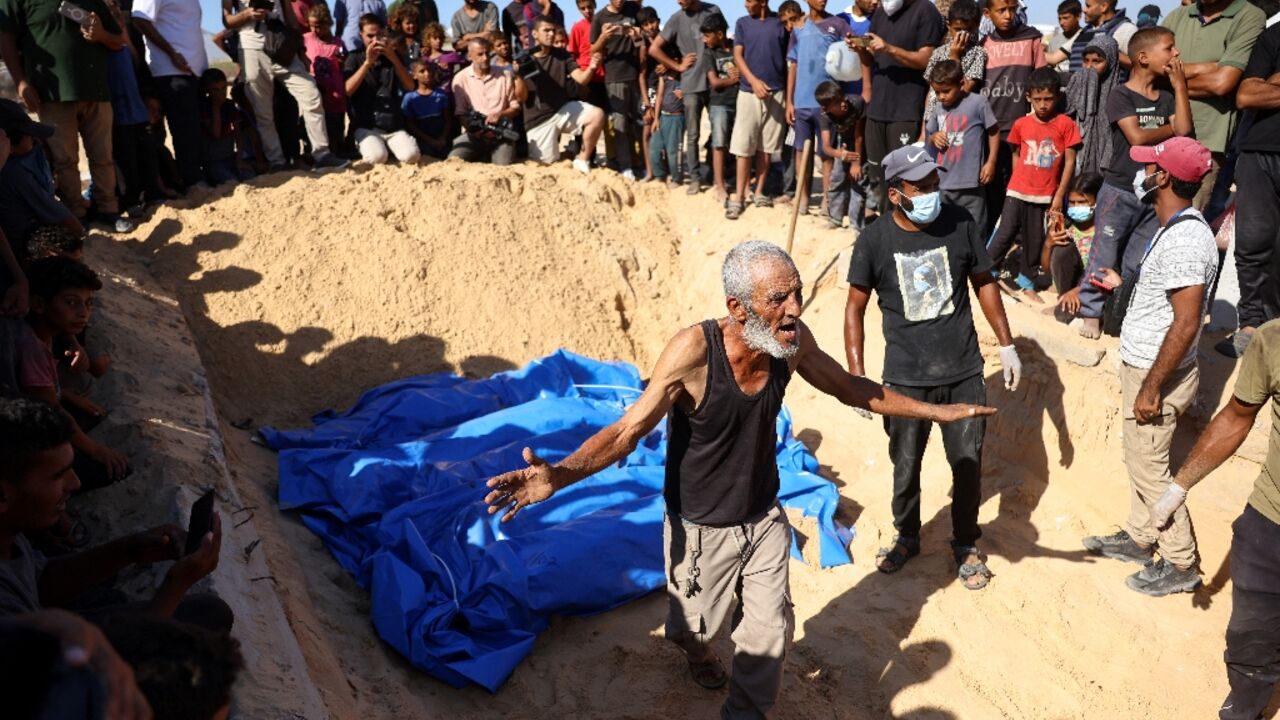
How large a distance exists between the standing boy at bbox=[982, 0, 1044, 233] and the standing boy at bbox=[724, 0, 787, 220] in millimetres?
1893

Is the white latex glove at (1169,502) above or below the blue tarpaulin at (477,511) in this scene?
above

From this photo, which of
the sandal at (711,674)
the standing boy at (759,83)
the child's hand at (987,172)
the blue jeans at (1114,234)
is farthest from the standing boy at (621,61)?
the sandal at (711,674)

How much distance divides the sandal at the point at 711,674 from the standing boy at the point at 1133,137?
11.2 feet

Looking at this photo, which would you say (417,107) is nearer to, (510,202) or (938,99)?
(510,202)

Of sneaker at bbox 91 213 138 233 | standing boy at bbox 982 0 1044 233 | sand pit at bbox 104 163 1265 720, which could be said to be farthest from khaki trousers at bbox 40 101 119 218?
standing boy at bbox 982 0 1044 233

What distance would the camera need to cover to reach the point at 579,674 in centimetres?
438

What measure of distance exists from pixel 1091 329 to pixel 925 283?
2.03 m

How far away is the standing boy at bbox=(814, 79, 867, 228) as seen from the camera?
7383 millimetres

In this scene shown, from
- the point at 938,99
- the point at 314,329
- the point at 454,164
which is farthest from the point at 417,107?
the point at 938,99

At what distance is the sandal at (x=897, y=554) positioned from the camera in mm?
A: 5098

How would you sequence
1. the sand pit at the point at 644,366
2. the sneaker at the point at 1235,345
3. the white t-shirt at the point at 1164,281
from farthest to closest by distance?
the sneaker at the point at 1235,345 → the sand pit at the point at 644,366 → the white t-shirt at the point at 1164,281

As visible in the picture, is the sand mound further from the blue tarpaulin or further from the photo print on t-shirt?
the photo print on t-shirt

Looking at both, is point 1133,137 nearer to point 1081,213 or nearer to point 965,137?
point 1081,213

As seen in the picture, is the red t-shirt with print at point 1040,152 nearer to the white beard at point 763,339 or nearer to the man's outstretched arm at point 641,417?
the white beard at point 763,339
